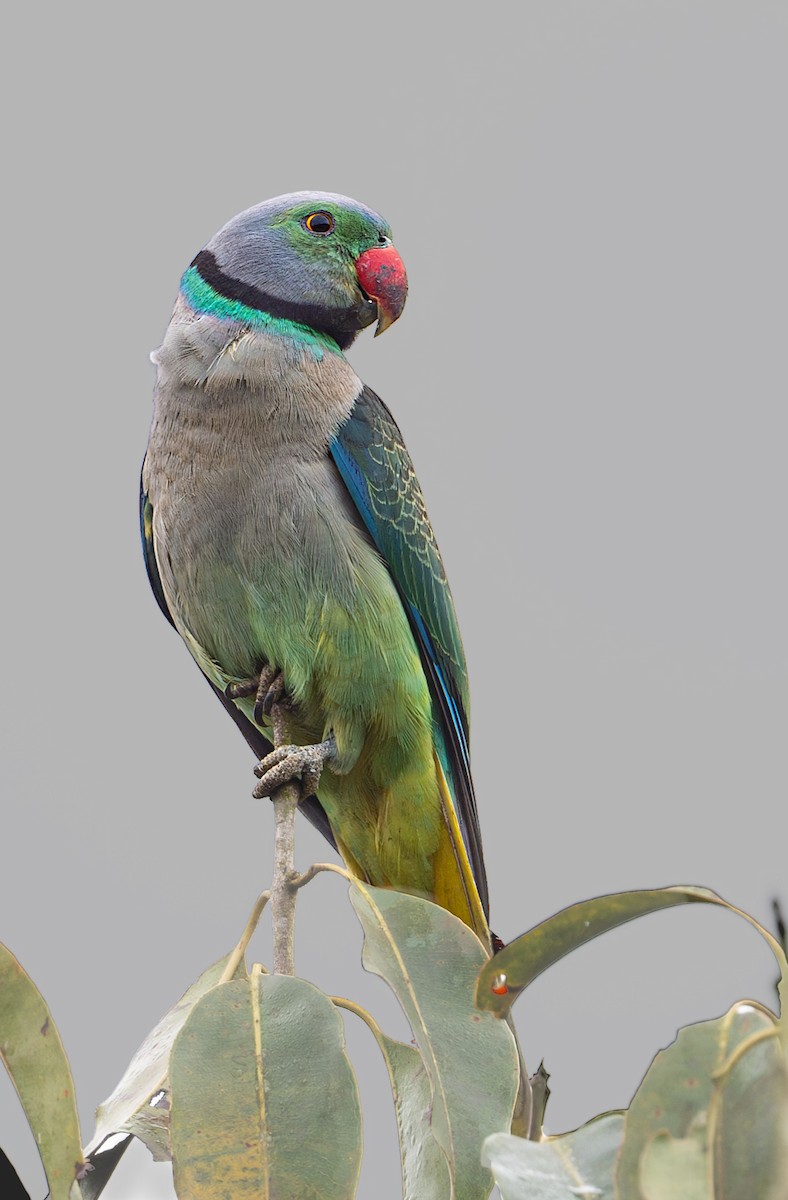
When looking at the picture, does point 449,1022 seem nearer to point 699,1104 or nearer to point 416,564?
point 699,1104

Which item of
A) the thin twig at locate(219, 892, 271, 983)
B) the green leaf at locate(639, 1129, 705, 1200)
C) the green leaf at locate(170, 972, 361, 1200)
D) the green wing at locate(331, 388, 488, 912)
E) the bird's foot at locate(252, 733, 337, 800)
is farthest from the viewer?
the green wing at locate(331, 388, 488, 912)

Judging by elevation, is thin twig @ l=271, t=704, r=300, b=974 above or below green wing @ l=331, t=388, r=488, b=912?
below

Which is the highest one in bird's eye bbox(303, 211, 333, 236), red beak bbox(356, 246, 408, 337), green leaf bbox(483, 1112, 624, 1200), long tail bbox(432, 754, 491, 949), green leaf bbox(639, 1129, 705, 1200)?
bird's eye bbox(303, 211, 333, 236)

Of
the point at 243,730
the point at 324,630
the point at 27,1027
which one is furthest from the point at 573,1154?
the point at 243,730

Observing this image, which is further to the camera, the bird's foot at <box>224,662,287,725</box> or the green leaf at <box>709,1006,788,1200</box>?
the bird's foot at <box>224,662,287,725</box>

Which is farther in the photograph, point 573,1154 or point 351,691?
point 351,691


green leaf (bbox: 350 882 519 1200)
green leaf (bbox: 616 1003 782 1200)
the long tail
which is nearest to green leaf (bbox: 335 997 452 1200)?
green leaf (bbox: 350 882 519 1200)

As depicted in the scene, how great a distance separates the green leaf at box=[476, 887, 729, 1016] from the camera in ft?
3.70

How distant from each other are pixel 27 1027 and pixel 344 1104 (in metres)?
0.33

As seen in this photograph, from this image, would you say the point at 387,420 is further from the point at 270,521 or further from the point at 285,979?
the point at 285,979

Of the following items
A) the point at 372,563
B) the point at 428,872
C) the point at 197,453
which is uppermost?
the point at 197,453

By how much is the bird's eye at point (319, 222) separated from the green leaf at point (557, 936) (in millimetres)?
1438

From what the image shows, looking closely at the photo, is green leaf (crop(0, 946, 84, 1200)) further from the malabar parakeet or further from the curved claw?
the curved claw

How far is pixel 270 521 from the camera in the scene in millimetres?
1943
